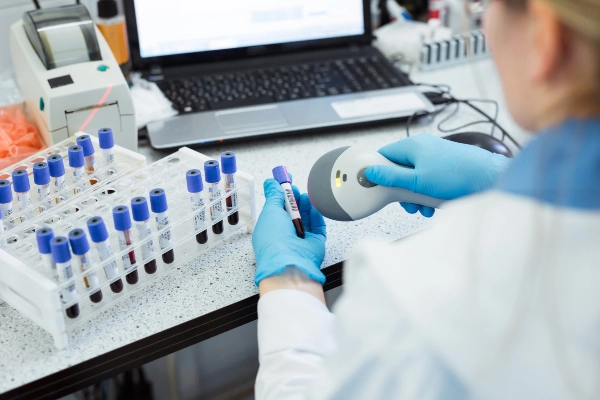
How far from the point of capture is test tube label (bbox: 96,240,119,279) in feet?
2.27

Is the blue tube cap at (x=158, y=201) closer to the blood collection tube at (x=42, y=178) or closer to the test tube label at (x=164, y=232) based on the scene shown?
the test tube label at (x=164, y=232)

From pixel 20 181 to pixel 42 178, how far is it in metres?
0.03

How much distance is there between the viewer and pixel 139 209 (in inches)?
28.0

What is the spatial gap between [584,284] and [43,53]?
0.83 metres

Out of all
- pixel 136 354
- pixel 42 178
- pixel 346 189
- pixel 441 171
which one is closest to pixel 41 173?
pixel 42 178

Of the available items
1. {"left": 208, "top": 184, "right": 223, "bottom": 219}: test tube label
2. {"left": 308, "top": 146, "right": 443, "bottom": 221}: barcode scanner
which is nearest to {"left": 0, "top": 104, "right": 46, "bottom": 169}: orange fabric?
{"left": 208, "top": 184, "right": 223, "bottom": 219}: test tube label

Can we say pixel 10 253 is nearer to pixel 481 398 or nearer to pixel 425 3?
pixel 481 398

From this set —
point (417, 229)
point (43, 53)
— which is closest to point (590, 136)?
point (417, 229)

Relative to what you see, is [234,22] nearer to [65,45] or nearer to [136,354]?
[65,45]

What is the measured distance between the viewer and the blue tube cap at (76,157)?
82 cm

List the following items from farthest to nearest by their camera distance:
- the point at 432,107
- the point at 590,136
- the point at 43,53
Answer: the point at 432,107 < the point at 43,53 < the point at 590,136

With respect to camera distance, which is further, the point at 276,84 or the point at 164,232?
the point at 276,84

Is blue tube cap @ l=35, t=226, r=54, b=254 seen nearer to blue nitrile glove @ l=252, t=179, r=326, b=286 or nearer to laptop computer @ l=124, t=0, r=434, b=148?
blue nitrile glove @ l=252, t=179, r=326, b=286

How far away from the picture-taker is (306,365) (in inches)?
24.2
